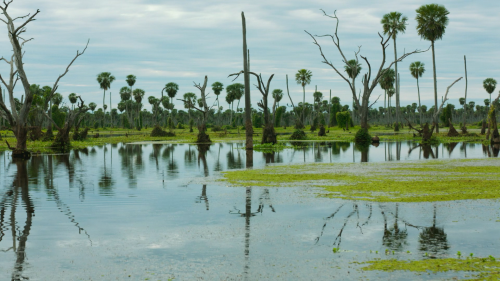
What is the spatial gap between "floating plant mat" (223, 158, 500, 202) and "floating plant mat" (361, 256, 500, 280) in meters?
6.05

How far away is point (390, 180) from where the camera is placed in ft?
62.2

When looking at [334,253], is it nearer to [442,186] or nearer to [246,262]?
[246,262]

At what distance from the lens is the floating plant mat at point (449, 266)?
761 cm

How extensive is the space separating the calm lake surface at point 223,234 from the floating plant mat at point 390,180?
1.11 meters

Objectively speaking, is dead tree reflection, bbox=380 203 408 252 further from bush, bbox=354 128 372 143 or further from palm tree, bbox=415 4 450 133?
palm tree, bbox=415 4 450 133

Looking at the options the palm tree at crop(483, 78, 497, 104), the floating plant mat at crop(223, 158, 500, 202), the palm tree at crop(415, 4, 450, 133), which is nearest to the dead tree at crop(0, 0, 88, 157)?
the floating plant mat at crop(223, 158, 500, 202)

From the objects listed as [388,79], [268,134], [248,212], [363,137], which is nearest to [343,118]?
[388,79]

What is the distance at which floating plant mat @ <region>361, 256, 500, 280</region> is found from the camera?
7.61 m

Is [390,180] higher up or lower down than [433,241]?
higher up

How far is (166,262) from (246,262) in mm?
1295

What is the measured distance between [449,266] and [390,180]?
11235 millimetres

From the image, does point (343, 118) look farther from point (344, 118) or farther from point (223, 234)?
point (223, 234)

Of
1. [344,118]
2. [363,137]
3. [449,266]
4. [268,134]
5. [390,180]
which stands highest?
[344,118]

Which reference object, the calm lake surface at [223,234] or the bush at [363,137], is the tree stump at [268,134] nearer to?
the bush at [363,137]
